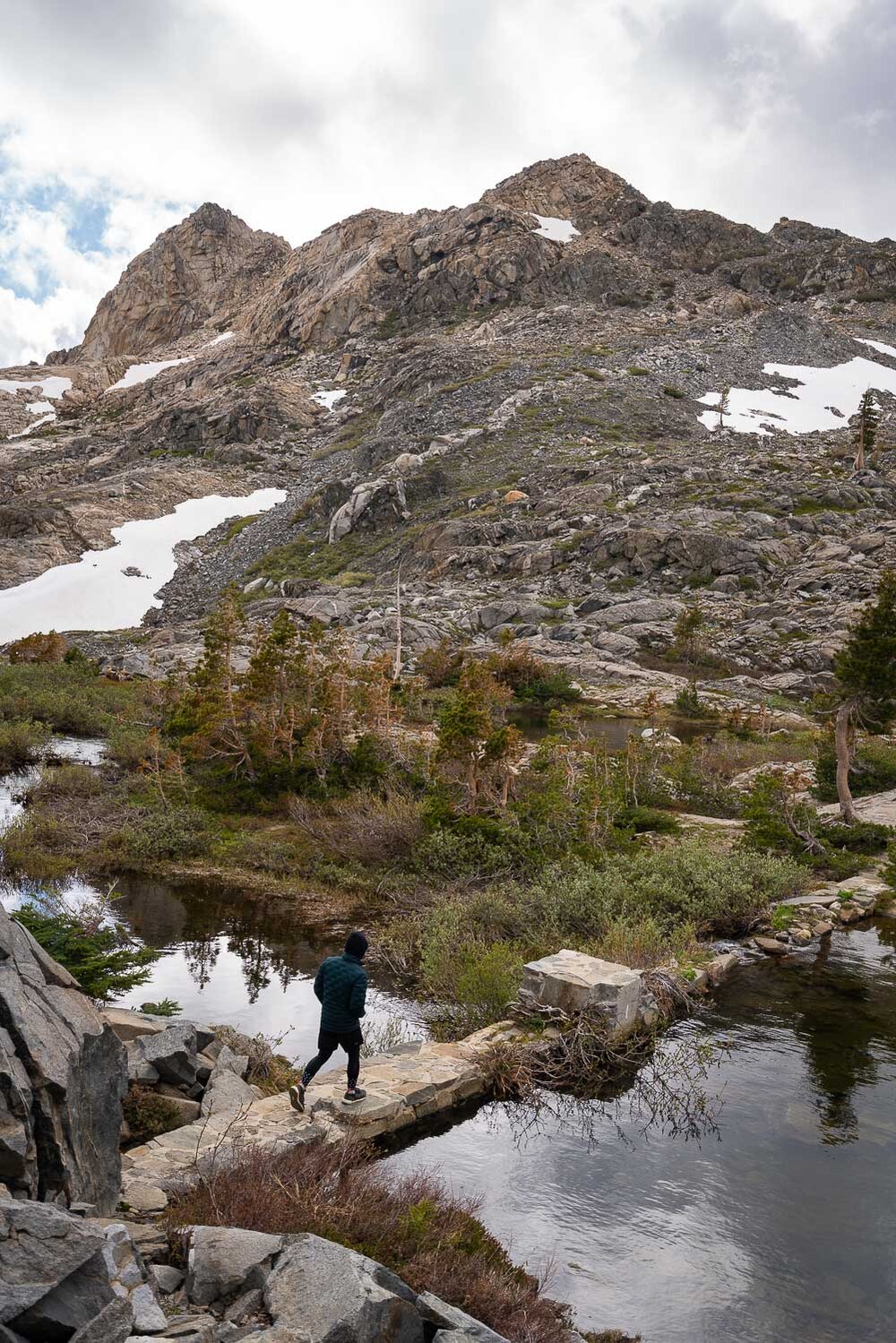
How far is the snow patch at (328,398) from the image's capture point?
8425cm

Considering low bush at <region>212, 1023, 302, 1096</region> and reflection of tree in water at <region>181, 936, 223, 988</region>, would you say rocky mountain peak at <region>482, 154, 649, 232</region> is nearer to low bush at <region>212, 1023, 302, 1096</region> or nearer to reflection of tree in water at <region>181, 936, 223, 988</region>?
reflection of tree in water at <region>181, 936, 223, 988</region>

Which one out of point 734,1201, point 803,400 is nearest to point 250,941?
point 734,1201

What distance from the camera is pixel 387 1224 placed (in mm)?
5270

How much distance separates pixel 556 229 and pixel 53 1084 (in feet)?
385

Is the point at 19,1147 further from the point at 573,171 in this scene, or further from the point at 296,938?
the point at 573,171

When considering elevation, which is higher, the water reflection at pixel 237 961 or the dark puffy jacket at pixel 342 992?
the dark puffy jacket at pixel 342 992

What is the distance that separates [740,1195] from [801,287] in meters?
114

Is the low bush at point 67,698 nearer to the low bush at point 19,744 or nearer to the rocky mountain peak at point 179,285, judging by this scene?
the low bush at point 19,744

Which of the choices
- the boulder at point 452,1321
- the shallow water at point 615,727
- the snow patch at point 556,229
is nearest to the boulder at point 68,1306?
the boulder at point 452,1321

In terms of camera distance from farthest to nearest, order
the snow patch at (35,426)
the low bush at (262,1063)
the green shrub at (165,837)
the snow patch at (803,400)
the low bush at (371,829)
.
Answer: the snow patch at (35,426) < the snow patch at (803,400) < the green shrub at (165,837) < the low bush at (371,829) < the low bush at (262,1063)

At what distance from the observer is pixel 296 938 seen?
43.5 ft

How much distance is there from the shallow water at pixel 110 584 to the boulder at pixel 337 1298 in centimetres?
4487

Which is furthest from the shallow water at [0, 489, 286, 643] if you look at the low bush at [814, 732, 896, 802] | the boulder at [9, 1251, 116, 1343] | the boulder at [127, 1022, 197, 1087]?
the boulder at [9, 1251, 116, 1343]

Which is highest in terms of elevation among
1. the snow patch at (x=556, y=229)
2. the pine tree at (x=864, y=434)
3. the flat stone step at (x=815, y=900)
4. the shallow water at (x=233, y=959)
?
the snow patch at (x=556, y=229)
